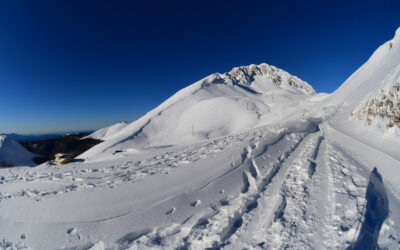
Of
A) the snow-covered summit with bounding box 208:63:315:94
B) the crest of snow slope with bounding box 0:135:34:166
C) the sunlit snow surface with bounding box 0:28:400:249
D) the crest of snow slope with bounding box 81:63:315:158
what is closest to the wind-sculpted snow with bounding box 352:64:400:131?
the sunlit snow surface with bounding box 0:28:400:249

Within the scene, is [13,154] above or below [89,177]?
below

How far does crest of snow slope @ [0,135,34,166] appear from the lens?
40.6 meters

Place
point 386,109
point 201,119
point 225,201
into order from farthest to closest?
point 201,119 → point 386,109 → point 225,201

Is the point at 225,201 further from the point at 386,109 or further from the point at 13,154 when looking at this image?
the point at 13,154

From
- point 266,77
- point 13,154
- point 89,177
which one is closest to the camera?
point 89,177

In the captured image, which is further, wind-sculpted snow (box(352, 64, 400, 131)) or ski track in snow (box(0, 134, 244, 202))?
wind-sculpted snow (box(352, 64, 400, 131))

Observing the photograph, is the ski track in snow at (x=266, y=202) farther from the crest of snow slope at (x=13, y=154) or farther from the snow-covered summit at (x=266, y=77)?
the snow-covered summit at (x=266, y=77)

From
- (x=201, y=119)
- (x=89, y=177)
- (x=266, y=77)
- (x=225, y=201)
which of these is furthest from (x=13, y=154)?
(x=266, y=77)

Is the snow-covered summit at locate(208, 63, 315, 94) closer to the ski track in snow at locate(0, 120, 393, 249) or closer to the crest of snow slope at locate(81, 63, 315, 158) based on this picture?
the crest of snow slope at locate(81, 63, 315, 158)

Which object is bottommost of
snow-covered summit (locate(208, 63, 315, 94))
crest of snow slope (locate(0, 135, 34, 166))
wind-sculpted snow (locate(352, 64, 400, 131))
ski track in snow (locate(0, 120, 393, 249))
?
crest of snow slope (locate(0, 135, 34, 166))

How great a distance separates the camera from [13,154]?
43.5 metres

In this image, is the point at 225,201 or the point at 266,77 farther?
the point at 266,77

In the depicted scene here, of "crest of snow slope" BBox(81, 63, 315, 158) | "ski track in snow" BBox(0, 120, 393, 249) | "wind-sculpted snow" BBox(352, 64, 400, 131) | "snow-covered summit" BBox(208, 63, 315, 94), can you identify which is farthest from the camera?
"snow-covered summit" BBox(208, 63, 315, 94)

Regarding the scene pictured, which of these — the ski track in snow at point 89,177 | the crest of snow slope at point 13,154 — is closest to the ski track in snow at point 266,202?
the ski track in snow at point 89,177
